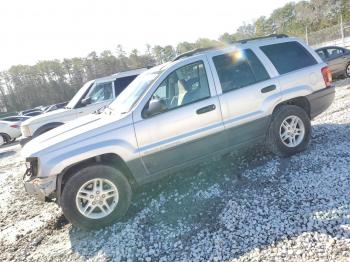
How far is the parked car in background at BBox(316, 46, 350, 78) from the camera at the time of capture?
12227mm

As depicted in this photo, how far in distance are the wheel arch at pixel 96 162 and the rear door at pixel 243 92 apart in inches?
63.0

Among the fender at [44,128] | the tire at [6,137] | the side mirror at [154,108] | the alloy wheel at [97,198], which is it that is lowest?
the alloy wheel at [97,198]

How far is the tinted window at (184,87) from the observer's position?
14.3 ft

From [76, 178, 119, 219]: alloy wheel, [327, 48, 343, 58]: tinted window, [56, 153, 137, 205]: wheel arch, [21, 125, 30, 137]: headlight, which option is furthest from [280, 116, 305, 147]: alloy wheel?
[327, 48, 343, 58]: tinted window

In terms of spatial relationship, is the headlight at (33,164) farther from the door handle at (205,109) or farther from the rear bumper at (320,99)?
the rear bumper at (320,99)

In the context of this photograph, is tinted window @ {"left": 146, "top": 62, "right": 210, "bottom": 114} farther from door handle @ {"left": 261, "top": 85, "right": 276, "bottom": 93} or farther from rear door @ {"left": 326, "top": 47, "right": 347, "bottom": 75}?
rear door @ {"left": 326, "top": 47, "right": 347, "bottom": 75}

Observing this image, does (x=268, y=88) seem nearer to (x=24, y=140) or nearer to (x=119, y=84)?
(x=119, y=84)

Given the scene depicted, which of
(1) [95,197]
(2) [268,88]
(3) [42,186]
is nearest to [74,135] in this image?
(3) [42,186]

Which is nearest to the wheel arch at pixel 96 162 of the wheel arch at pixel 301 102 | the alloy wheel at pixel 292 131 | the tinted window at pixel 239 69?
the tinted window at pixel 239 69

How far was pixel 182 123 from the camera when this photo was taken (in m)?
4.29

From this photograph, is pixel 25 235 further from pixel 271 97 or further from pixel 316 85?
pixel 316 85

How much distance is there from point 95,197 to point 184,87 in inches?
78.1

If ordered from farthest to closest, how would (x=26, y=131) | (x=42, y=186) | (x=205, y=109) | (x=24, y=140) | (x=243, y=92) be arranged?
(x=26, y=131)
(x=24, y=140)
(x=243, y=92)
(x=205, y=109)
(x=42, y=186)

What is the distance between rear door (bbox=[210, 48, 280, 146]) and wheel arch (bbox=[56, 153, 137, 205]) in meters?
1.60
